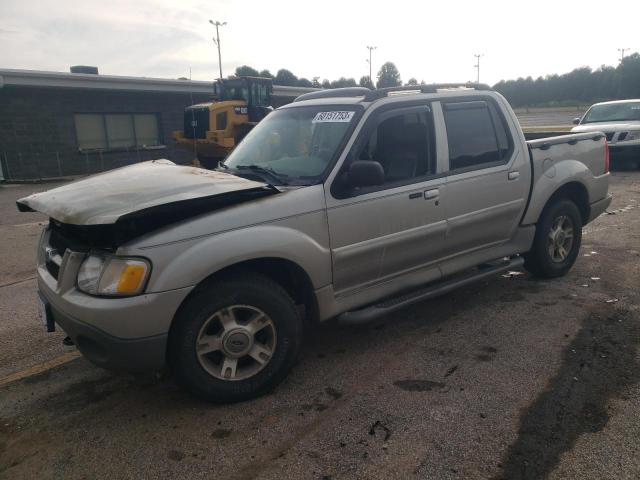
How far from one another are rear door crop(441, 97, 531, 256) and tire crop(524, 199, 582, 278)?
1.41ft

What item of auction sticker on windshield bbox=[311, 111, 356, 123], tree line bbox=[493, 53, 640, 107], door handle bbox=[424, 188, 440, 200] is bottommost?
door handle bbox=[424, 188, 440, 200]

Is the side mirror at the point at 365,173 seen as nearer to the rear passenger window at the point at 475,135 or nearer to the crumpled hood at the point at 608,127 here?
the rear passenger window at the point at 475,135

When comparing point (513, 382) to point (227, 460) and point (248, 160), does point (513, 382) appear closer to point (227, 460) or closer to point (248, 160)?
point (227, 460)

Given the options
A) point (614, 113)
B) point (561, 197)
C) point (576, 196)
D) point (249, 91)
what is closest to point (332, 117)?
point (561, 197)

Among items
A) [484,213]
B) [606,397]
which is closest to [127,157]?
[484,213]

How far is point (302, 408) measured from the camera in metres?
3.11

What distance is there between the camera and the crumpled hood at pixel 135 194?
280 centimetres

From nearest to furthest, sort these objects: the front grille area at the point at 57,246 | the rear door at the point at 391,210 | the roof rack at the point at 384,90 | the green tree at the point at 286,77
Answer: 1. the front grille area at the point at 57,246
2. the rear door at the point at 391,210
3. the roof rack at the point at 384,90
4. the green tree at the point at 286,77

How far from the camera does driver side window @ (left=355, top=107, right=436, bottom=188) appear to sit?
3732mm

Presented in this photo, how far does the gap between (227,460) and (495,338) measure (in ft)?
7.61

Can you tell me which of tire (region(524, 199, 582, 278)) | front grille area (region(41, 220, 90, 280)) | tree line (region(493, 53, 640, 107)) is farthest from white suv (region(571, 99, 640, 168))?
tree line (region(493, 53, 640, 107))

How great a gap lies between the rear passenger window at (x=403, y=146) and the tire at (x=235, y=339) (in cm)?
125

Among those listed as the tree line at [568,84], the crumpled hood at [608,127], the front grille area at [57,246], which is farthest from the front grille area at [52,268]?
the tree line at [568,84]

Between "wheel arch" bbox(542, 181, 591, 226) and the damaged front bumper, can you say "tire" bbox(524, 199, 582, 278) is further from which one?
the damaged front bumper
